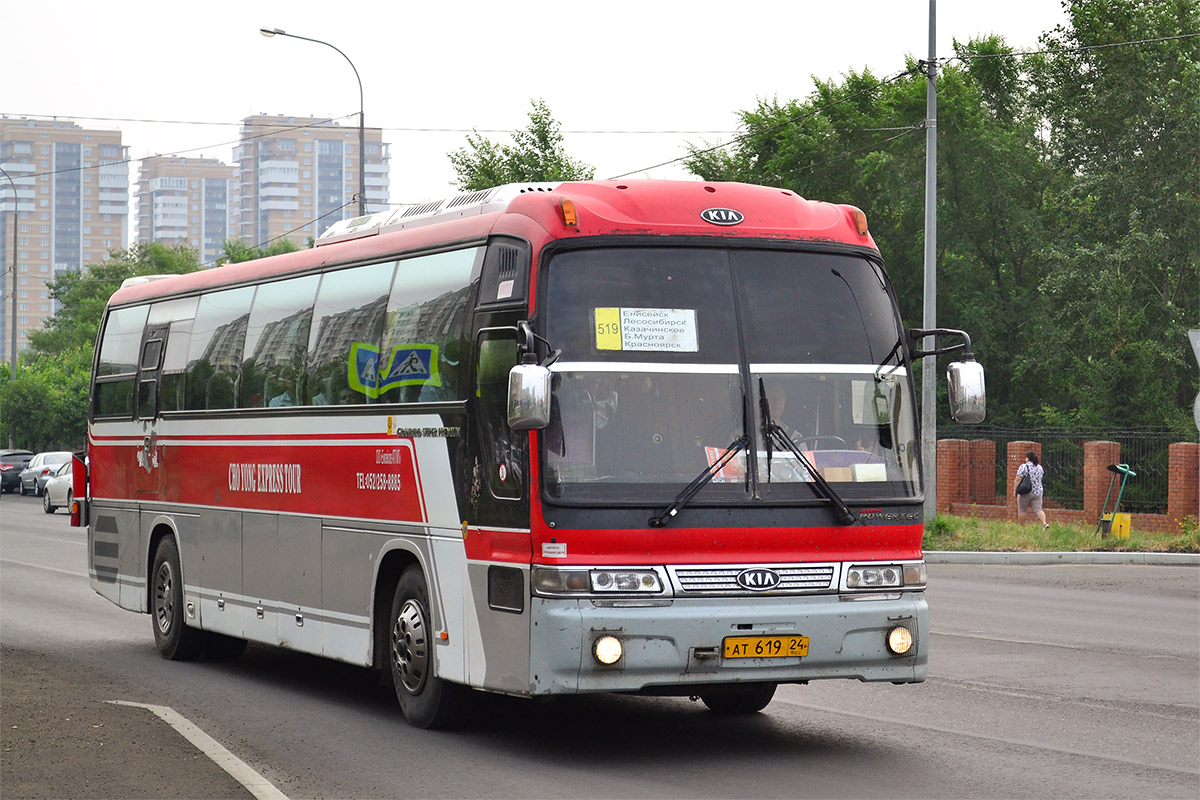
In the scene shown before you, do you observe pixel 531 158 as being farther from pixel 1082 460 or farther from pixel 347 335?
pixel 347 335

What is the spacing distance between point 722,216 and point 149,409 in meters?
7.21

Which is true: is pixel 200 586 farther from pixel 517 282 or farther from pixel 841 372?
pixel 841 372

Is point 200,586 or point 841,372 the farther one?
point 200,586

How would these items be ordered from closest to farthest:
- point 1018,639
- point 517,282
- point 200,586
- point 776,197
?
point 517,282, point 776,197, point 200,586, point 1018,639

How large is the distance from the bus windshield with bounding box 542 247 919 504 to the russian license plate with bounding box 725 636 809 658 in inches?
28.6

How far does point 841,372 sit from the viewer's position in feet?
29.9

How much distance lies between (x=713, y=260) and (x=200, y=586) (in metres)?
6.27

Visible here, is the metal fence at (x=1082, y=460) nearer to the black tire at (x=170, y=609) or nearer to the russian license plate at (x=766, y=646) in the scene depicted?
the black tire at (x=170, y=609)

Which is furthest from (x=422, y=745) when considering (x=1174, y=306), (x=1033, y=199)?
(x=1033, y=199)

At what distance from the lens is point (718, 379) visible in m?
8.85

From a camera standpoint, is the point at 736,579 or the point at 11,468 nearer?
the point at 736,579

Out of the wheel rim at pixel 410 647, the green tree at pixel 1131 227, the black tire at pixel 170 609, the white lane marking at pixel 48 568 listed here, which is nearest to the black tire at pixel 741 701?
the wheel rim at pixel 410 647

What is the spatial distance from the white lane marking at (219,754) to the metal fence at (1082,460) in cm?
2544

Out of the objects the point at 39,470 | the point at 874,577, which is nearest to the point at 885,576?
the point at 874,577
